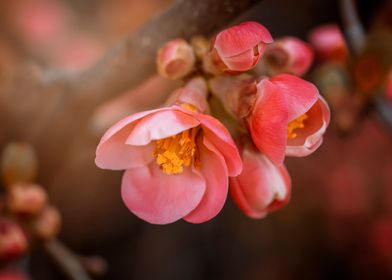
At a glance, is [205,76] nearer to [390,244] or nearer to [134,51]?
[134,51]

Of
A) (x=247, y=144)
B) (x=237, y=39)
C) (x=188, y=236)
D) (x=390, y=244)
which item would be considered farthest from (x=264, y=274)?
(x=237, y=39)

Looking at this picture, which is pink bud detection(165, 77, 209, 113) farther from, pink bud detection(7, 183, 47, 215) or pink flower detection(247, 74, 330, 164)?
pink bud detection(7, 183, 47, 215)

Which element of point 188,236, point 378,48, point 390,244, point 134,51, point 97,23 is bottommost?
point 390,244

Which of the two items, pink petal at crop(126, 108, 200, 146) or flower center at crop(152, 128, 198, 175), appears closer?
pink petal at crop(126, 108, 200, 146)

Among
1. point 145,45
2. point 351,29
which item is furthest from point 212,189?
point 351,29

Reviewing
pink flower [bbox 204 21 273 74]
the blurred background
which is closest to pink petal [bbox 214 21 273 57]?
pink flower [bbox 204 21 273 74]

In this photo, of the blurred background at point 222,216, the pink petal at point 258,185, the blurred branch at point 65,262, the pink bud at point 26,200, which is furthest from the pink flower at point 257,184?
the blurred background at point 222,216

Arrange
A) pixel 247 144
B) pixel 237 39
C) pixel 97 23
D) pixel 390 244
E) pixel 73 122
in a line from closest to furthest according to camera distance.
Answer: pixel 237 39 < pixel 247 144 < pixel 73 122 < pixel 390 244 < pixel 97 23
